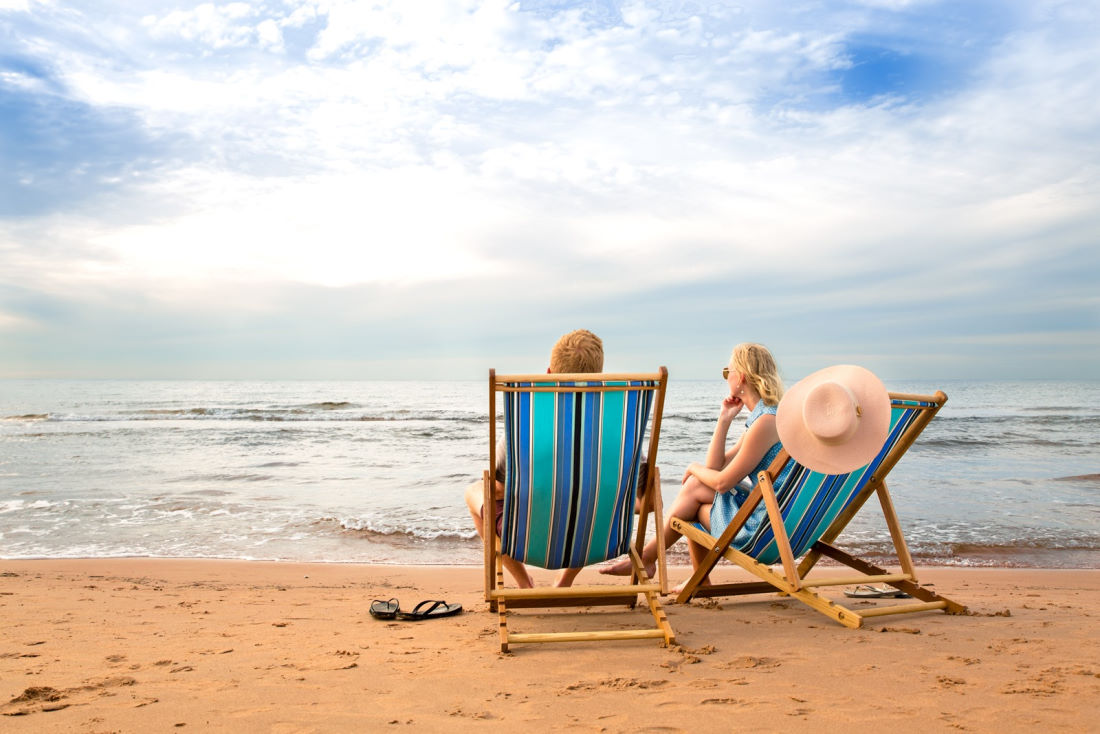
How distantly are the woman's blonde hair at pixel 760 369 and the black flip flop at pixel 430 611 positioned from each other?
1925 millimetres

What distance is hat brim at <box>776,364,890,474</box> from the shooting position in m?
2.98

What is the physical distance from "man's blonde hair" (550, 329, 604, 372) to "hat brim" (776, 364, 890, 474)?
0.88 meters

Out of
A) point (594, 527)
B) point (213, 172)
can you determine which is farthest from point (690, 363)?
point (594, 527)

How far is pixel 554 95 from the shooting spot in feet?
43.2

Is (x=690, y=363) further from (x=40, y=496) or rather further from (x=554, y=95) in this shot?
(x=40, y=496)

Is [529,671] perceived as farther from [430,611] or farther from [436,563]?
[436,563]

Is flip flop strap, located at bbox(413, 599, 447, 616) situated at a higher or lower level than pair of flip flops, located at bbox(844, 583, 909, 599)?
higher

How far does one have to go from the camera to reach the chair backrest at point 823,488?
3.19m

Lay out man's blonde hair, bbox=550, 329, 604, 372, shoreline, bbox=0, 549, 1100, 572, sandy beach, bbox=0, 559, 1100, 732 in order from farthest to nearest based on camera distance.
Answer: shoreline, bbox=0, 549, 1100, 572 < man's blonde hair, bbox=550, 329, 604, 372 < sandy beach, bbox=0, 559, 1100, 732

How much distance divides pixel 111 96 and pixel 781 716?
1621 centimetres

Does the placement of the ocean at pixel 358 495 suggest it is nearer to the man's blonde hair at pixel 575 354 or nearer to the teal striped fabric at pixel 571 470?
the teal striped fabric at pixel 571 470

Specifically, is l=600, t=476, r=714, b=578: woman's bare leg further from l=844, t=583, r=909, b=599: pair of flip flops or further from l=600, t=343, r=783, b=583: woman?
l=844, t=583, r=909, b=599: pair of flip flops

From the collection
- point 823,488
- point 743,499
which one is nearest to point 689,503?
point 743,499

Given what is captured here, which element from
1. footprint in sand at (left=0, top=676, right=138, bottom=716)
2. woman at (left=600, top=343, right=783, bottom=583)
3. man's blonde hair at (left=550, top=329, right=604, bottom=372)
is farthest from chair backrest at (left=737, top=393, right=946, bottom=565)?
footprint in sand at (left=0, top=676, right=138, bottom=716)
